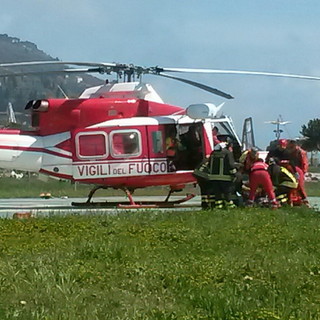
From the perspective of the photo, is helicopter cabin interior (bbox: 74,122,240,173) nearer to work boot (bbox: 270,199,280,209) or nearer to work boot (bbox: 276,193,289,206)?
work boot (bbox: 276,193,289,206)

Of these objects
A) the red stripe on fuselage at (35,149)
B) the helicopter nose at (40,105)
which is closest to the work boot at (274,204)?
the red stripe on fuselage at (35,149)

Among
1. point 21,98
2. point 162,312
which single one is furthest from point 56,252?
point 21,98

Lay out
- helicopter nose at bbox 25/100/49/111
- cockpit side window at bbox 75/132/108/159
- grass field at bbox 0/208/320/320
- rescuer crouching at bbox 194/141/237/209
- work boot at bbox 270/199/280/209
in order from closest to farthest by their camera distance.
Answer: grass field at bbox 0/208/320/320
work boot at bbox 270/199/280/209
rescuer crouching at bbox 194/141/237/209
cockpit side window at bbox 75/132/108/159
helicopter nose at bbox 25/100/49/111

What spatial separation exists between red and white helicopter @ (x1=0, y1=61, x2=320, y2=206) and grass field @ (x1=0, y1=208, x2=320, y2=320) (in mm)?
5824

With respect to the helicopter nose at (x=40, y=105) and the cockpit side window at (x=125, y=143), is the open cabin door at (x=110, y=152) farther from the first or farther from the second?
the helicopter nose at (x=40, y=105)

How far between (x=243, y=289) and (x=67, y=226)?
176 inches

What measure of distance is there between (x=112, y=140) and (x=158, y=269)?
9894mm

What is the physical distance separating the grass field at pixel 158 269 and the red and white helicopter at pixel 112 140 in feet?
19.1

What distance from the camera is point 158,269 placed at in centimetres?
756

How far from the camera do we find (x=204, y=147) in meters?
17.7

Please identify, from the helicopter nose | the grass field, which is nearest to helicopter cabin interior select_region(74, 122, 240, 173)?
the helicopter nose

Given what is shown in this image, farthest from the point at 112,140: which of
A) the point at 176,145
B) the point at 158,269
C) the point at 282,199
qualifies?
the point at 158,269

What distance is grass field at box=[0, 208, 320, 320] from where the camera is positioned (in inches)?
238

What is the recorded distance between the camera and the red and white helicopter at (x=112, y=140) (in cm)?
1728
